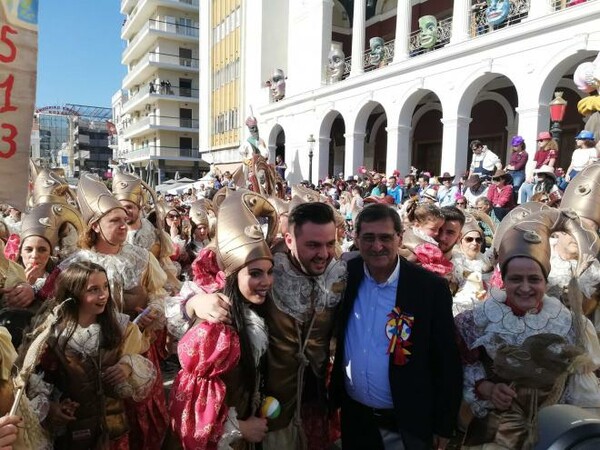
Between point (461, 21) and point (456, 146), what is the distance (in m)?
4.03

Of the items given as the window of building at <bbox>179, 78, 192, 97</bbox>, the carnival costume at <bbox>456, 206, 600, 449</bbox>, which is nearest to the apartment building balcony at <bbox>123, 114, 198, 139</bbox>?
the window of building at <bbox>179, 78, 192, 97</bbox>

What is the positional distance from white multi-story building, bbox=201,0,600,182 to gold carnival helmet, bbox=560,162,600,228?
31.4 feet

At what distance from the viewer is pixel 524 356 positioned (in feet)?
7.07

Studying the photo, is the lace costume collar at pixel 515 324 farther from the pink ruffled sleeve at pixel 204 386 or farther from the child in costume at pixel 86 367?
the child in costume at pixel 86 367

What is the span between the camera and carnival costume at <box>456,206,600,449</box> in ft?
7.02

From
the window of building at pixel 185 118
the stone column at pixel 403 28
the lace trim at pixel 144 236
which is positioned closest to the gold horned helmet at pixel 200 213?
the lace trim at pixel 144 236

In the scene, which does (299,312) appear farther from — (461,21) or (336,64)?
(336,64)

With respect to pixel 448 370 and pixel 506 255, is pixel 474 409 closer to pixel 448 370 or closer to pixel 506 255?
pixel 448 370

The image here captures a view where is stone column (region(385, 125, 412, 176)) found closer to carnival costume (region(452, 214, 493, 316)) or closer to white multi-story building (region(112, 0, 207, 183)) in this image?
carnival costume (region(452, 214, 493, 316))

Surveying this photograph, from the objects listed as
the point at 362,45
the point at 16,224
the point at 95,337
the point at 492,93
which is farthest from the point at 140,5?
the point at 95,337

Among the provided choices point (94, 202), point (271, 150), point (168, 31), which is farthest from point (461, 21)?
point (168, 31)

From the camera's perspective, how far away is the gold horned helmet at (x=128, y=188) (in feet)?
15.7

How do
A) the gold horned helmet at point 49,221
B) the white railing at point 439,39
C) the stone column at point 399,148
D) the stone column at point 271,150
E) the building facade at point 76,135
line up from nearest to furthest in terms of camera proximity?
the gold horned helmet at point 49,221, the white railing at point 439,39, the stone column at point 399,148, the stone column at point 271,150, the building facade at point 76,135

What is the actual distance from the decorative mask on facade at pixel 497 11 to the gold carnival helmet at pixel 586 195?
12.5m
